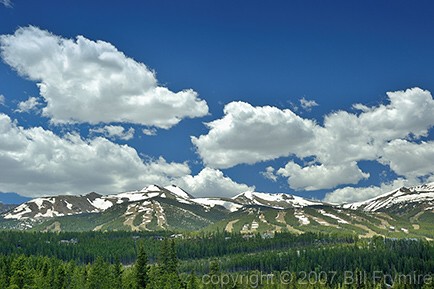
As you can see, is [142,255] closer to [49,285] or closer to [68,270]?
[49,285]

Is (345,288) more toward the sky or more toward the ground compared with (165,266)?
more toward the ground

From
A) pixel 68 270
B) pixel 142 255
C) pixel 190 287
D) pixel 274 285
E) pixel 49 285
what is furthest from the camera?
pixel 274 285

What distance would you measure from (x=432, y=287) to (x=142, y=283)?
11144 centimetres

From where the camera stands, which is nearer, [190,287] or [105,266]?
[190,287]

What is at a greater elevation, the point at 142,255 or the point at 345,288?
the point at 142,255

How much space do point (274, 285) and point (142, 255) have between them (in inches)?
3846

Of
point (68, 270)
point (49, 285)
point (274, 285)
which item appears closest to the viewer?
point (49, 285)

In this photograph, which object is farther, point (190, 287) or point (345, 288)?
point (345, 288)

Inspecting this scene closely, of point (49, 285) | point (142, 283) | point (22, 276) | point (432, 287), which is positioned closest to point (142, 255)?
point (142, 283)

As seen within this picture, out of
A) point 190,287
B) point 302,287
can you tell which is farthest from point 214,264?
point 302,287

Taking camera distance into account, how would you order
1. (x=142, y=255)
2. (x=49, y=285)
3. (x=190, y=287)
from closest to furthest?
(x=142, y=255)
(x=190, y=287)
(x=49, y=285)

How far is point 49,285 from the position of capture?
422 feet

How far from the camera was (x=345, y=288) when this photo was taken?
646ft

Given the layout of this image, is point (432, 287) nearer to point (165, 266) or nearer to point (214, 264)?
point (214, 264)
